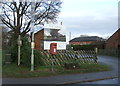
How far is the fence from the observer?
714 inches

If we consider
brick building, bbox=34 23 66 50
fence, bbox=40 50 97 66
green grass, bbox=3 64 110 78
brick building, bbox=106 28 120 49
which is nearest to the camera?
green grass, bbox=3 64 110 78

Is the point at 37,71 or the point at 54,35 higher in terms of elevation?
the point at 54,35

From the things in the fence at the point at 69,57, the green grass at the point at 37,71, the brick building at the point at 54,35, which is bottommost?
the green grass at the point at 37,71

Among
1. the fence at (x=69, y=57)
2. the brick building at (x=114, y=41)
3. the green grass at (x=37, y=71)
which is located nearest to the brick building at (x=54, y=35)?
the fence at (x=69, y=57)

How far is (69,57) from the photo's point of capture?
19.9m

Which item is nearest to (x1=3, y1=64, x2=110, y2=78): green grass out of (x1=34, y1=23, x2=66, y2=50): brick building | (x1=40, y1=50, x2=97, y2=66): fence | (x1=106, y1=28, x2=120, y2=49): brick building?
(x1=40, y1=50, x2=97, y2=66): fence

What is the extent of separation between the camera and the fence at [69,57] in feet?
59.5

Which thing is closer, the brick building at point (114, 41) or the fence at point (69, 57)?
the fence at point (69, 57)

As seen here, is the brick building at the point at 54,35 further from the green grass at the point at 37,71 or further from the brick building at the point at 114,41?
the brick building at the point at 114,41

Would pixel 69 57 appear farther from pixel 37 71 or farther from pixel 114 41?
pixel 114 41

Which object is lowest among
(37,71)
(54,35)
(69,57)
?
(37,71)

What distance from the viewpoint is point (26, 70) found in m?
14.8

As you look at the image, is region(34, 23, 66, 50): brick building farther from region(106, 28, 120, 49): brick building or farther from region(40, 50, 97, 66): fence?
region(106, 28, 120, 49): brick building

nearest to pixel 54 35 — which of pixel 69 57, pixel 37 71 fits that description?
pixel 69 57
